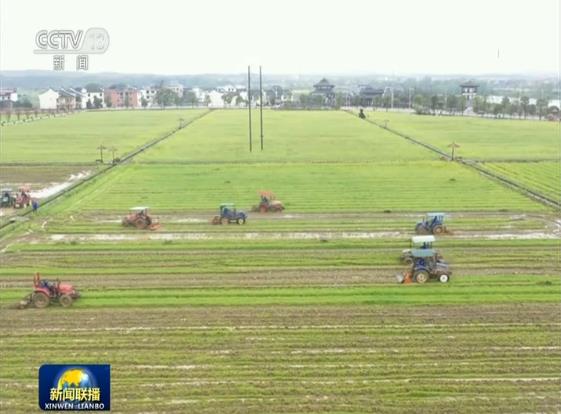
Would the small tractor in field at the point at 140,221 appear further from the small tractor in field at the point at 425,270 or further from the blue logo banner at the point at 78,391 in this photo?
the blue logo banner at the point at 78,391

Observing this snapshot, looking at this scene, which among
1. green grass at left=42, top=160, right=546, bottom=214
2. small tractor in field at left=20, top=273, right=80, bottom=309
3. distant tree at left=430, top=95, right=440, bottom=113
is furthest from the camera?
distant tree at left=430, top=95, right=440, bottom=113

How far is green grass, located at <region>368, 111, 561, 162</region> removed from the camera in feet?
159

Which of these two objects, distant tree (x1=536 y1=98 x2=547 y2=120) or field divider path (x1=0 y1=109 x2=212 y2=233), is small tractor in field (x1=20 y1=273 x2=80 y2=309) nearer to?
field divider path (x1=0 y1=109 x2=212 y2=233)

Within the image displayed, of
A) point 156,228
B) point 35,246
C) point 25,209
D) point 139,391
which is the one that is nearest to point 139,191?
point 25,209

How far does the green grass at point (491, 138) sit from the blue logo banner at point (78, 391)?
39.1 meters

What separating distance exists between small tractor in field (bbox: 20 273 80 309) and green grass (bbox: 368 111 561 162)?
35.8 meters

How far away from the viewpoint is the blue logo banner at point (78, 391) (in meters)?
10.8

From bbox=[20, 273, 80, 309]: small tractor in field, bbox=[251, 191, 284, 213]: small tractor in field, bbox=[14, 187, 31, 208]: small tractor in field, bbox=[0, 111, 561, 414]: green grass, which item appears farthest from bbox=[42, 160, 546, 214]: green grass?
bbox=[20, 273, 80, 309]: small tractor in field

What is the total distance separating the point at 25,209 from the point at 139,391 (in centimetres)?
1876

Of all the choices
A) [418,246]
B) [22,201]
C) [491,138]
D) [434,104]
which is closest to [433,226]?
[418,246]

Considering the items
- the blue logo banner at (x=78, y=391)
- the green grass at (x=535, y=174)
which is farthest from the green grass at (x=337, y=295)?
the green grass at (x=535, y=174)

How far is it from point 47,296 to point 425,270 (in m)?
10.1

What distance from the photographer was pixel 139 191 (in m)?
33.1

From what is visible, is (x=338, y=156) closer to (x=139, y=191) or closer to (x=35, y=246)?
(x=139, y=191)
